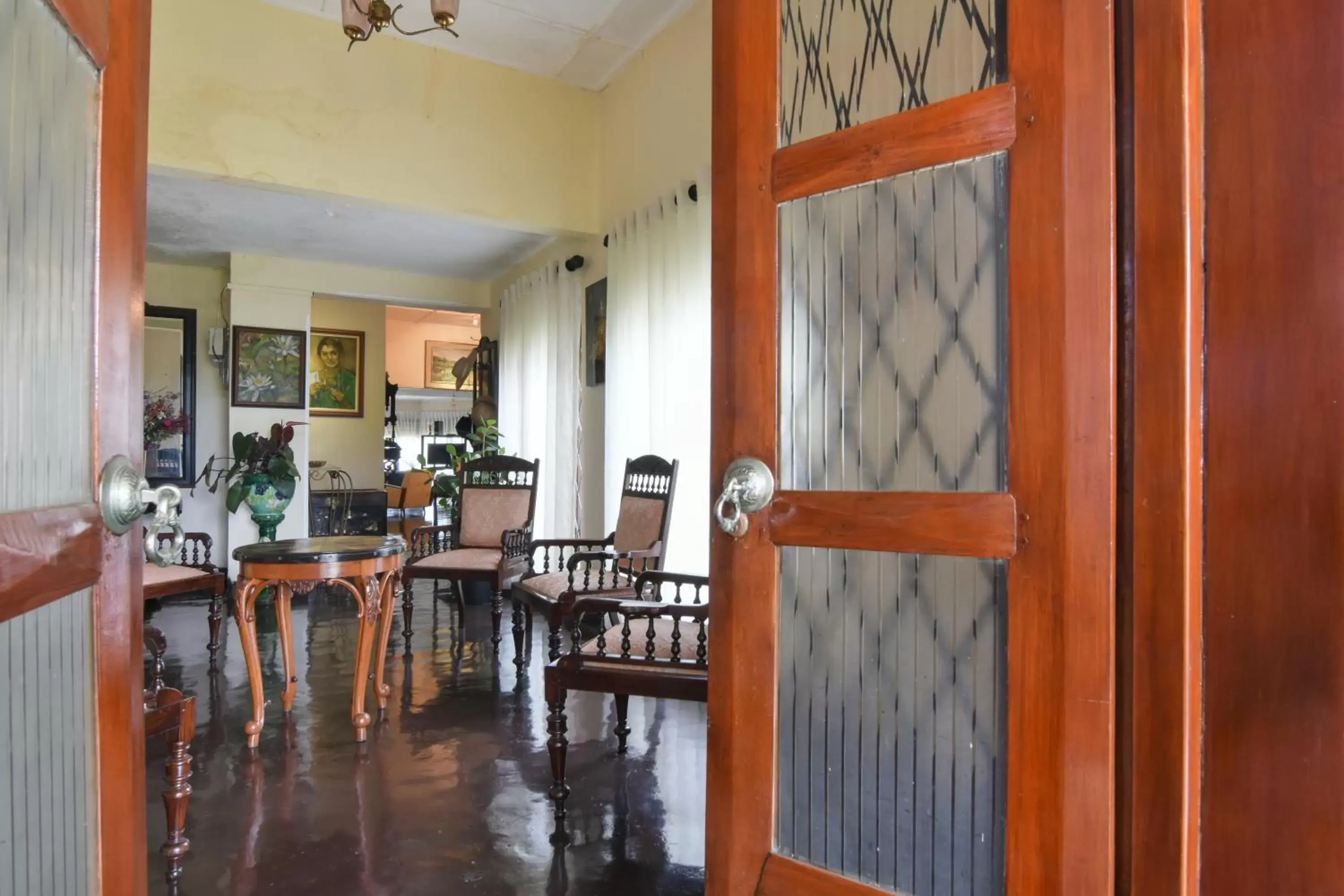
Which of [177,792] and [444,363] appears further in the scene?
[444,363]

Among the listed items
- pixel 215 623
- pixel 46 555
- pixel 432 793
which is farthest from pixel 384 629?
pixel 46 555

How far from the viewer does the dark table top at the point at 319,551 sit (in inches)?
107

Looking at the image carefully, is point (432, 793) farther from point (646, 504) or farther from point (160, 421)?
point (160, 421)

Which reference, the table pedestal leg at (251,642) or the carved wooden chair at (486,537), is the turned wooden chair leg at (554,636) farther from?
the table pedestal leg at (251,642)

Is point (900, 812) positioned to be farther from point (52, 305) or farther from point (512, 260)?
point (512, 260)

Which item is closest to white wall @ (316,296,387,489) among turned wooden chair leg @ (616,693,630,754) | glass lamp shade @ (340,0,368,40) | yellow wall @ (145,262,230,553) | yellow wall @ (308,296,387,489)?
yellow wall @ (308,296,387,489)

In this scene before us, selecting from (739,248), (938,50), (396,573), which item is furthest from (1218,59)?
(396,573)

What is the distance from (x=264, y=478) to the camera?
579 centimetres

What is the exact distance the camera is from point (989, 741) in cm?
90

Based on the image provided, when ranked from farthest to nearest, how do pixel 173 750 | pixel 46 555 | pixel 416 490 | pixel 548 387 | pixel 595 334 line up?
pixel 416 490, pixel 548 387, pixel 595 334, pixel 173 750, pixel 46 555

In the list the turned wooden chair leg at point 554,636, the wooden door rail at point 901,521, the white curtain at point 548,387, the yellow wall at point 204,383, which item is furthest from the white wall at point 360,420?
the wooden door rail at point 901,521

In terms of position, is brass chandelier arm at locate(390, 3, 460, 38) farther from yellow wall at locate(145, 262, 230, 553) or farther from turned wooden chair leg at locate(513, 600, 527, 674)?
yellow wall at locate(145, 262, 230, 553)

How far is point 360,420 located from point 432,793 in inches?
247

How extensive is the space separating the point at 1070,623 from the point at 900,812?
351mm
